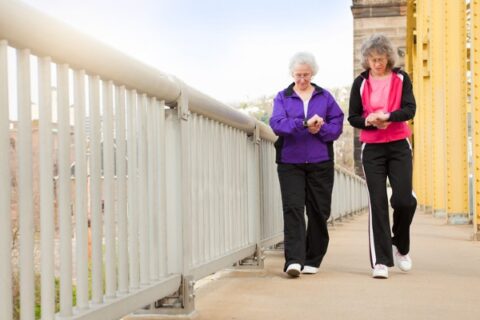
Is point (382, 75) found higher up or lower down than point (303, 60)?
lower down

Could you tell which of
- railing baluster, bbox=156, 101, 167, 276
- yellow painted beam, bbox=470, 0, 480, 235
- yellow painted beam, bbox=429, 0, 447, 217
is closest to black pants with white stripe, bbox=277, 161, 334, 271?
railing baluster, bbox=156, 101, 167, 276

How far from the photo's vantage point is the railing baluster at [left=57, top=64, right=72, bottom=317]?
8.30ft

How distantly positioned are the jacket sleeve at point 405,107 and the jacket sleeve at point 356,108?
222 mm

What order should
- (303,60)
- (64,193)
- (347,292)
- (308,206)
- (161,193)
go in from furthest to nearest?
(308,206) → (303,60) → (347,292) → (161,193) → (64,193)

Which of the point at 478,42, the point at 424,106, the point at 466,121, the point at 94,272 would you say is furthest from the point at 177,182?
the point at 424,106

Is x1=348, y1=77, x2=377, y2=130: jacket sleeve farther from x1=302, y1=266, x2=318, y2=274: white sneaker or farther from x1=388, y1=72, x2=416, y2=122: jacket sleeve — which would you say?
x1=302, y1=266, x2=318, y2=274: white sneaker

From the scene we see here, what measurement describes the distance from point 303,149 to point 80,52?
3.49 meters

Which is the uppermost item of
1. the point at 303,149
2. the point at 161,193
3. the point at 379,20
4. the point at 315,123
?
the point at 379,20

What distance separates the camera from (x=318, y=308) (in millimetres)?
4312

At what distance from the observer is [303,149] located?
6.02 meters

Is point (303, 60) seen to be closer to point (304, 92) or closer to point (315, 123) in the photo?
point (304, 92)

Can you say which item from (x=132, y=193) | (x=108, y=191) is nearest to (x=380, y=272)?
(x=132, y=193)

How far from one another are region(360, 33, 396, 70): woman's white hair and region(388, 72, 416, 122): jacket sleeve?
141mm

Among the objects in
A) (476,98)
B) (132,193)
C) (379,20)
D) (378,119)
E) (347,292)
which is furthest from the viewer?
(379,20)
